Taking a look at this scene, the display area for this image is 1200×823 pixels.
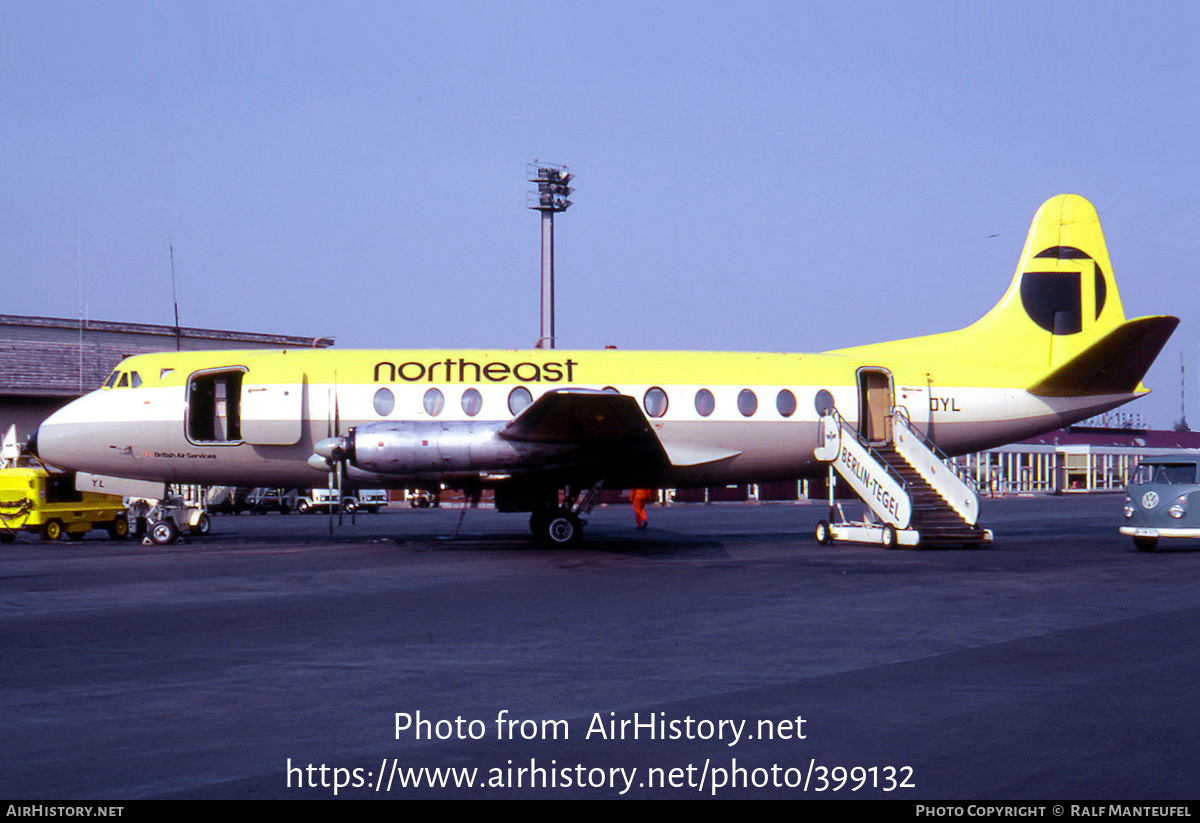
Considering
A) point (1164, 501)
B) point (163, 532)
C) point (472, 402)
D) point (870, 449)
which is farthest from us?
point (163, 532)

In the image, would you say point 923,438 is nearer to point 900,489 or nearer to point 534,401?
point 900,489

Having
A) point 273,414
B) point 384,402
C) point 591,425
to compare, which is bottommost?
point 591,425

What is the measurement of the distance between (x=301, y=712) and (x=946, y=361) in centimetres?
1864

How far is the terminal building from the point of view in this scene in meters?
42.9

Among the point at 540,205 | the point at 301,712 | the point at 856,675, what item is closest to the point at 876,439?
the point at 856,675

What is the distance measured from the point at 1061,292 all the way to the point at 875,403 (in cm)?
499

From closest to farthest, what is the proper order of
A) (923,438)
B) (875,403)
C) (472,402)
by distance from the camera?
(472,402), (923,438), (875,403)

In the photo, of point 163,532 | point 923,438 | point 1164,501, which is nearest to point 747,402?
point 923,438

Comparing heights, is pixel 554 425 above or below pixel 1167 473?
above

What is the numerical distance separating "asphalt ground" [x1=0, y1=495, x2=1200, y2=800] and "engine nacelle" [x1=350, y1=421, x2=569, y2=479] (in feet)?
8.30

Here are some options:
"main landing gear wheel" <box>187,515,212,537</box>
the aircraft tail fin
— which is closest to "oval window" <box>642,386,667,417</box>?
the aircraft tail fin

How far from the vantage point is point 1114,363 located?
20.8 m
